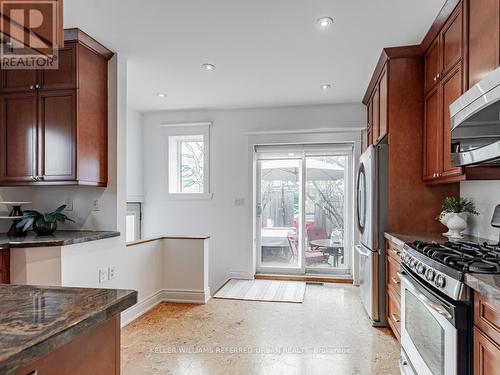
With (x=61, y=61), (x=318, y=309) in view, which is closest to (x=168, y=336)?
(x=318, y=309)

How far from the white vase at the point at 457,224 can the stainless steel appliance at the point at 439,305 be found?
1.62 ft

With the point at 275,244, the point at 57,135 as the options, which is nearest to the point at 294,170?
the point at 275,244

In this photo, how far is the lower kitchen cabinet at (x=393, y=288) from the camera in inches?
102

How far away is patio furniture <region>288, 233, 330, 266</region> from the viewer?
193 inches

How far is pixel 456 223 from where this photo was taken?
8.14 ft

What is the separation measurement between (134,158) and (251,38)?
2.97m

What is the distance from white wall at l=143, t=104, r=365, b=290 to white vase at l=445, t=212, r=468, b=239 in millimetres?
2387

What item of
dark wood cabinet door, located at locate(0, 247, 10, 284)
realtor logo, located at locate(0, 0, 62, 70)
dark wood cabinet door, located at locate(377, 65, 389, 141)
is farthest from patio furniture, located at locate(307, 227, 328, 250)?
realtor logo, located at locate(0, 0, 62, 70)

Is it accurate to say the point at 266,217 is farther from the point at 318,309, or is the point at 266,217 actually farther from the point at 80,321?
the point at 80,321

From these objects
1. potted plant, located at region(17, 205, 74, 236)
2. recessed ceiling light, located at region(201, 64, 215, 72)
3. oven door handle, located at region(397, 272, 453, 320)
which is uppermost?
recessed ceiling light, located at region(201, 64, 215, 72)

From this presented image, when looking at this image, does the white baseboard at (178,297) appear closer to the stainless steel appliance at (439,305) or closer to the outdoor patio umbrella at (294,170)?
the outdoor patio umbrella at (294,170)

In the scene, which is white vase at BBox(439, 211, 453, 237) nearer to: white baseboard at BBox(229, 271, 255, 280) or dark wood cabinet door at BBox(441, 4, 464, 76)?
dark wood cabinet door at BBox(441, 4, 464, 76)

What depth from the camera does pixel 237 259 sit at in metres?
4.86

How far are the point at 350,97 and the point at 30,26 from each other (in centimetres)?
396
